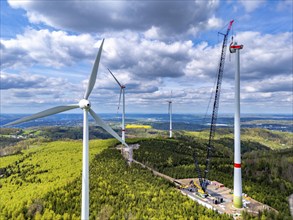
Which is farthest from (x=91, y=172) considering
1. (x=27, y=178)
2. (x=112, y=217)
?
(x=112, y=217)

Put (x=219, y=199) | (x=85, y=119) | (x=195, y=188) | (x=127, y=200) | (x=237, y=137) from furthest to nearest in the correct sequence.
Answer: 1. (x=195, y=188)
2. (x=219, y=199)
3. (x=127, y=200)
4. (x=237, y=137)
5. (x=85, y=119)

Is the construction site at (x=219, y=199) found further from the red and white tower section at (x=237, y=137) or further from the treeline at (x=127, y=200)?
the treeline at (x=127, y=200)

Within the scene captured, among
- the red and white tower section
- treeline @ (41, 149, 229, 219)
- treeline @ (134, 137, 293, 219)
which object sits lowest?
treeline @ (134, 137, 293, 219)

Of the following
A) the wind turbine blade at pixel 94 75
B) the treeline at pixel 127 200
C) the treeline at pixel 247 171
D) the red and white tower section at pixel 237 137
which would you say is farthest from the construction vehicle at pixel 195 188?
the wind turbine blade at pixel 94 75

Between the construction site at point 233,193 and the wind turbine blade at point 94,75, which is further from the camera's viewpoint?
the construction site at point 233,193

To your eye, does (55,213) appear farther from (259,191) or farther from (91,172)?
(259,191)

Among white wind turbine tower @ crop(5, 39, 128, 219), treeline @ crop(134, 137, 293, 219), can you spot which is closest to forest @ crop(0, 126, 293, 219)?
treeline @ crop(134, 137, 293, 219)

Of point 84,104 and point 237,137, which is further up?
point 84,104

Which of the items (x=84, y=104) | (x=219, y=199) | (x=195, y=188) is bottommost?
(x=219, y=199)

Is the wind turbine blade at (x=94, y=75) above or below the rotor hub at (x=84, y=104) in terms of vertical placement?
above

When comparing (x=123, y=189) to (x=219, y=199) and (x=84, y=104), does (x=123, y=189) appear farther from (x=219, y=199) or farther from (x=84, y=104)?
(x=84, y=104)

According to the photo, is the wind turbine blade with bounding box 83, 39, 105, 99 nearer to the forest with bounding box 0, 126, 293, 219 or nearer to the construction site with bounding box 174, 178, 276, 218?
the forest with bounding box 0, 126, 293, 219

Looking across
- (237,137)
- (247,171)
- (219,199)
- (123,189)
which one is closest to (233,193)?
(219,199)
